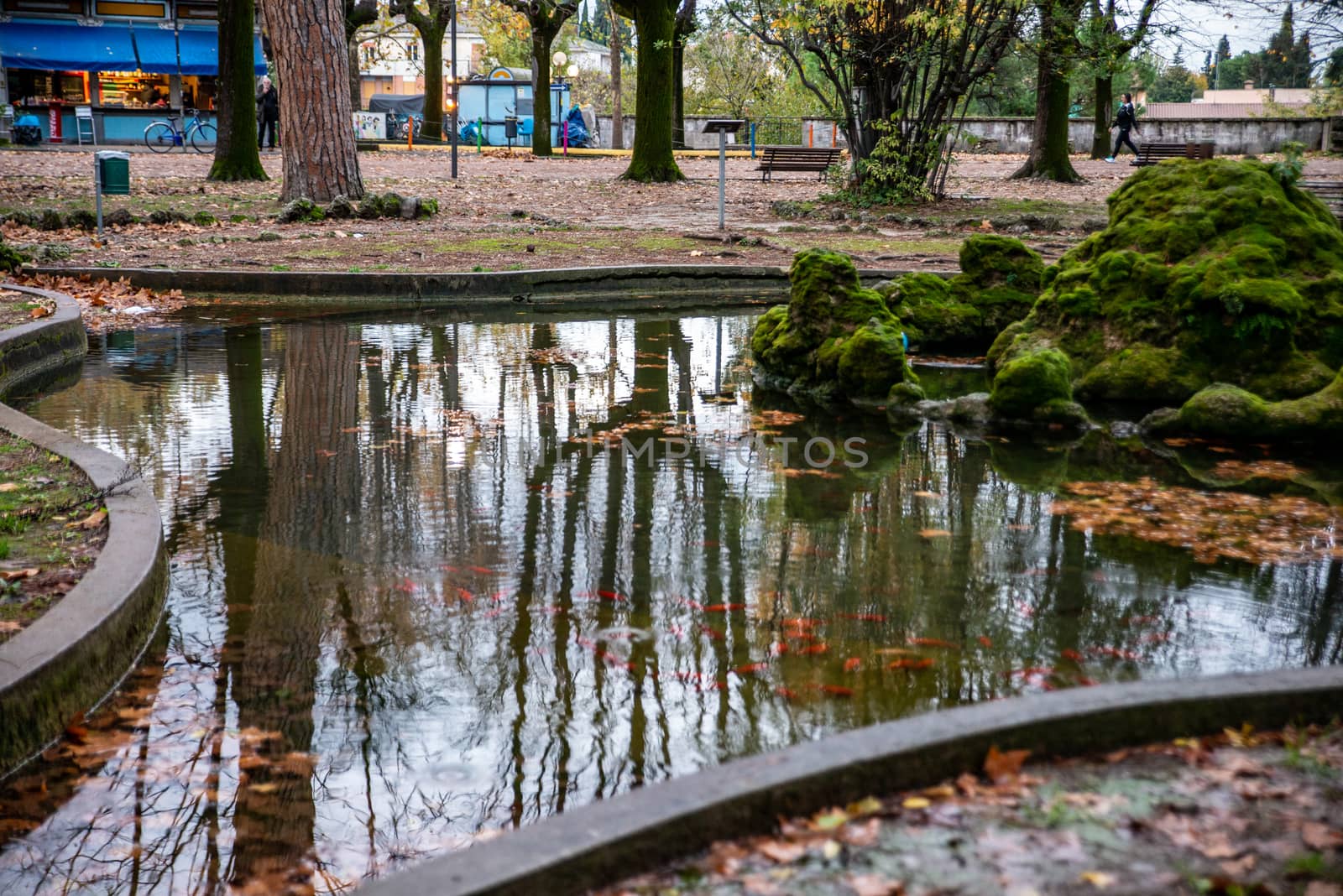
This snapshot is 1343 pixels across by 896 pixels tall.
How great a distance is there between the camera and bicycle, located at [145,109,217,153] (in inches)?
1355

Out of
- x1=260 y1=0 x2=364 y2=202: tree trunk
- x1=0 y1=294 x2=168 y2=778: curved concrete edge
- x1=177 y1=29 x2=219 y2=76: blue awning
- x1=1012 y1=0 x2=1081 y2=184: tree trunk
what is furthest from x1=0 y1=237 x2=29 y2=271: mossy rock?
x1=177 y1=29 x2=219 y2=76: blue awning

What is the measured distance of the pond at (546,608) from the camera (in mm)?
3363

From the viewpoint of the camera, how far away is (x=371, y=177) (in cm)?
2623

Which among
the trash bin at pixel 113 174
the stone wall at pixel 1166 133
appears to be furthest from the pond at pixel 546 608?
the stone wall at pixel 1166 133

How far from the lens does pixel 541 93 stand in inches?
1485

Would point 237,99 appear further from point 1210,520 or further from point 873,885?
point 873,885

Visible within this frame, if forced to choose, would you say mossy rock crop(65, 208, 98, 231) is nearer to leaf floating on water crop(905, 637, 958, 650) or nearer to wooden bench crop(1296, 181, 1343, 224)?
leaf floating on water crop(905, 637, 958, 650)

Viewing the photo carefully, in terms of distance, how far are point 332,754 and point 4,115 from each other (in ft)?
119

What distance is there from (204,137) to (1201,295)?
33.6 m

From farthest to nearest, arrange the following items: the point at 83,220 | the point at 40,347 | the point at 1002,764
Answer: the point at 83,220
the point at 40,347
the point at 1002,764

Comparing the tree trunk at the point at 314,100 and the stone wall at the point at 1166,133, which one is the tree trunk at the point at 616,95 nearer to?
the stone wall at the point at 1166,133

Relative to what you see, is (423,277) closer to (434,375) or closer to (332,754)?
(434,375)

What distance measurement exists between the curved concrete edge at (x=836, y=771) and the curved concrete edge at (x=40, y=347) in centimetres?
727

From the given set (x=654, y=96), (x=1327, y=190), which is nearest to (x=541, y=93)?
(x=654, y=96)
